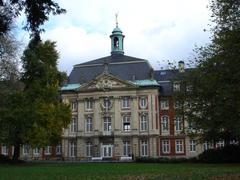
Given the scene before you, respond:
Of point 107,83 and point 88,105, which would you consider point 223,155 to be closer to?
point 107,83

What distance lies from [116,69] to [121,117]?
24.0 ft

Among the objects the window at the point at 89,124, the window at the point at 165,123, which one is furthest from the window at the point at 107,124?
the window at the point at 165,123

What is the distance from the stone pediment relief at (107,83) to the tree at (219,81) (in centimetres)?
2759

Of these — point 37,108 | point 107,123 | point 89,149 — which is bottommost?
point 89,149

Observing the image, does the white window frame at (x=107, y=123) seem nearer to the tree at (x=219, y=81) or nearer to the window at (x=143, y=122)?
the window at (x=143, y=122)

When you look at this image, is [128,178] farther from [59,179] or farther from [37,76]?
[37,76]

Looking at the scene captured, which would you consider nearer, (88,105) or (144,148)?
(144,148)

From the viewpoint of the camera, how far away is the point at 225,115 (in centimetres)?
3067

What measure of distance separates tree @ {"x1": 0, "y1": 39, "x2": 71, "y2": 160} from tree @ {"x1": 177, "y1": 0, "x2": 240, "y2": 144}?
13612 mm

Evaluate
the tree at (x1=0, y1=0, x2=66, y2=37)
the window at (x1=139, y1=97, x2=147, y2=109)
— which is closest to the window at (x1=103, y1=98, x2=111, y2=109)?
the window at (x1=139, y1=97, x2=147, y2=109)

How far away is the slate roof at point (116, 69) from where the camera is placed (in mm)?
70688

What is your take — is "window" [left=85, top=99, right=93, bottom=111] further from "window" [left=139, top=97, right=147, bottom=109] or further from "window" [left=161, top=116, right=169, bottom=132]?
"window" [left=161, top=116, right=169, bottom=132]

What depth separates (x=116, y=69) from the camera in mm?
71750

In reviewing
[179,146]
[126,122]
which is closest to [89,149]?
[126,122]
